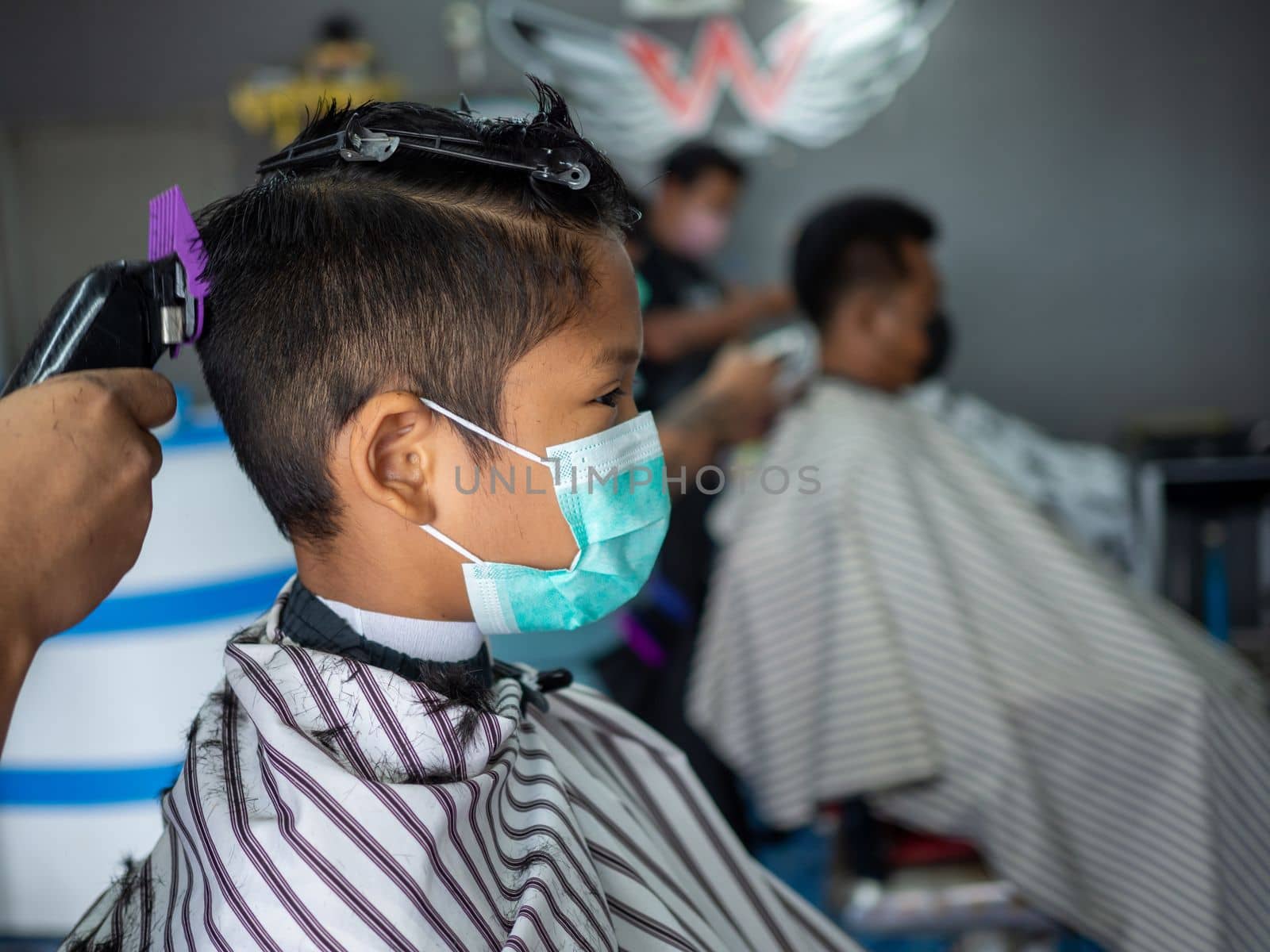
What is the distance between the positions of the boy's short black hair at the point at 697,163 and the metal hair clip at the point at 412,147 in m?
2.94

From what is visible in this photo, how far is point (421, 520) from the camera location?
2.93ft

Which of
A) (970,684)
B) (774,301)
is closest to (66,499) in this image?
(970,684)

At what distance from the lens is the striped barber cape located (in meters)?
0.71

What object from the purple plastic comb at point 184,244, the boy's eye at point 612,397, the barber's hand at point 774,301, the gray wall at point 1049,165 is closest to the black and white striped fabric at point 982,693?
the boy's eye at point 612,397

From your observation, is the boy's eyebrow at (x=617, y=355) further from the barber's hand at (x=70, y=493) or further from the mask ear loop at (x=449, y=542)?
the barber's hand at (x=70, y=493)

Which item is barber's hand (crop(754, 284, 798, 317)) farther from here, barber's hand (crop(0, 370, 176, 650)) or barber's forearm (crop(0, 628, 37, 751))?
barber's forearm (crop(0, 628, 37, 751))

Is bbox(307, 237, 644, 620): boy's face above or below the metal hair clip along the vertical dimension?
below

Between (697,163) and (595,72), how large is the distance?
33.0 inches

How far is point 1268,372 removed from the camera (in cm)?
420

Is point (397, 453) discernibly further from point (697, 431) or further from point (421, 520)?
point (697, 431)


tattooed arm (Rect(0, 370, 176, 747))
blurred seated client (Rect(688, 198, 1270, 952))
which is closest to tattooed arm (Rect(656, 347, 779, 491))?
blurred seated client (Rect(688, 198, 1270, 952))

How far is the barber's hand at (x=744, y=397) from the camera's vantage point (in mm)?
2352

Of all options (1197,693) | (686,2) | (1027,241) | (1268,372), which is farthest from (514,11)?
(1197,693)

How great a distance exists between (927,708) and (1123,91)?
3370mm
